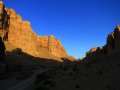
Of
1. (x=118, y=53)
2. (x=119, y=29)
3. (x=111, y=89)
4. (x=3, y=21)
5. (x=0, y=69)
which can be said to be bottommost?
(x=111, y=89)

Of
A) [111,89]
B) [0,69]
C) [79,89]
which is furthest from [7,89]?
[0,69]

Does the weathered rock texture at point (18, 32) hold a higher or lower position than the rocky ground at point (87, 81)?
higher

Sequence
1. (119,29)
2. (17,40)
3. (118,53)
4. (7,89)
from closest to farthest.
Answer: (7,89)
(118,53)
(119,29)
(17,40)

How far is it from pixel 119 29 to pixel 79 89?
53703mm

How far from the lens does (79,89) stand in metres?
20.6

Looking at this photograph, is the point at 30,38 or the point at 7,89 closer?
the point at 7,89

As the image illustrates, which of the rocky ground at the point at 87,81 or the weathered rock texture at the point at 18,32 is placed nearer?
the rocky ground at the point at 87,81

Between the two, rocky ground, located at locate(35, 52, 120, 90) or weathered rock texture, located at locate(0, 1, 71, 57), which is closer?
rocky ground, located at locate(35, 52, 120, 90)

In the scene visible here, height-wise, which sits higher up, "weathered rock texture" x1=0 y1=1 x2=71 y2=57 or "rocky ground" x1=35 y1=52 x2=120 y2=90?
"weathered rock texture" x1=0 y1=1 x2=71 y2=57

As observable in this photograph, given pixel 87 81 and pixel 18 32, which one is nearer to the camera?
pixel 87 81

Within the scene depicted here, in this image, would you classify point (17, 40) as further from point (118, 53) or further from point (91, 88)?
point (91, 88)

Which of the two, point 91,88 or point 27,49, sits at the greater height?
point 27,49

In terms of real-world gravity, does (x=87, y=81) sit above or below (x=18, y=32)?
below

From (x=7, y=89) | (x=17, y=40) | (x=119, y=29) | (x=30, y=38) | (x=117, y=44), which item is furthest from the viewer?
(x=30, y=38)
